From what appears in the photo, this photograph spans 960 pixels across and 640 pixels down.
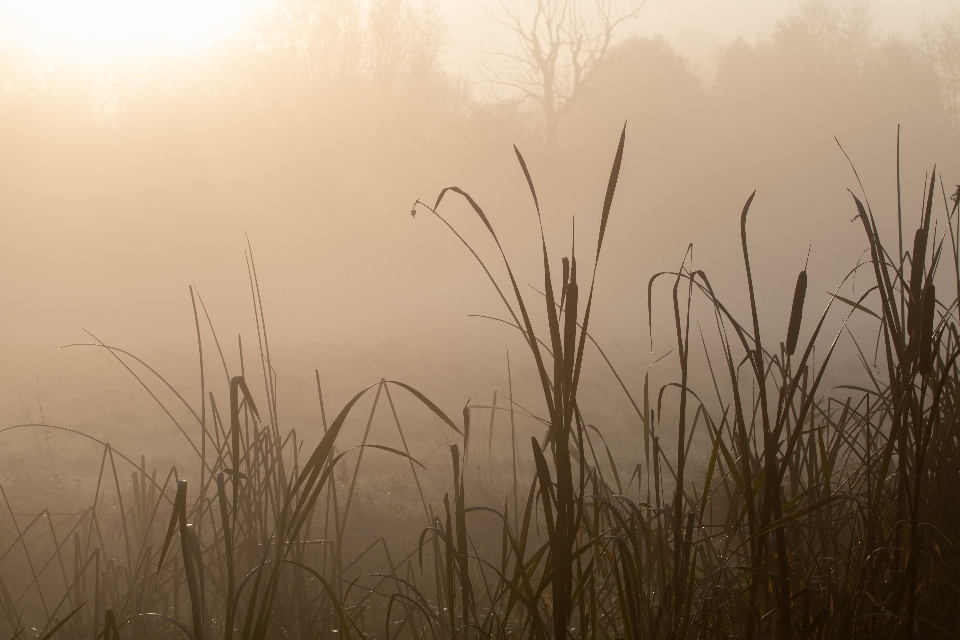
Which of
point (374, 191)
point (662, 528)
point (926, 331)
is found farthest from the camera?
point (374, 191)

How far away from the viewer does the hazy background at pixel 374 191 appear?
3947 mm

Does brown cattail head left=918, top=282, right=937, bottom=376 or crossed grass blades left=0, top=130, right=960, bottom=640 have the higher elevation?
brown cattail head left=918, top=282, right=937, bottom=376

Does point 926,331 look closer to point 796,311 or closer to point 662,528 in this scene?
point 796,311

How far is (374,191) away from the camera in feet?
33.3

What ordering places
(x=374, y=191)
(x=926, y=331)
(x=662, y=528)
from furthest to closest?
1. (x=374, y=191)
2. (x=662, y=528)
3. (x=926, y=331)

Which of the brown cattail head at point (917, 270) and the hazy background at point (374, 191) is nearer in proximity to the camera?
the brown cattail head at point (917, 270)

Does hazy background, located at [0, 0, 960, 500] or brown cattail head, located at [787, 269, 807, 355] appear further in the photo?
hazy background, located at [0, 0, 960, 500]

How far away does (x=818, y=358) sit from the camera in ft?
17.8

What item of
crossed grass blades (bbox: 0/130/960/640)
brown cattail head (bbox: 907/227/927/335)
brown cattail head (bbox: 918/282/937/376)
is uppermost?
brown cattail head (bbox: 907/227/927/335)

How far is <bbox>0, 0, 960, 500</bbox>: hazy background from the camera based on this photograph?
3947mm

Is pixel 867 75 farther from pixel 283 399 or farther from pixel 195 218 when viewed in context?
pixel 283 399

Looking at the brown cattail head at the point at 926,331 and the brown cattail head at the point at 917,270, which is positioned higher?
the brown cattail head at the point at 917,270

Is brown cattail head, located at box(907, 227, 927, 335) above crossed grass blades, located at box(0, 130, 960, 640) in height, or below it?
above

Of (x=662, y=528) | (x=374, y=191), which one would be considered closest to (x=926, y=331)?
(x=662, y=528)
